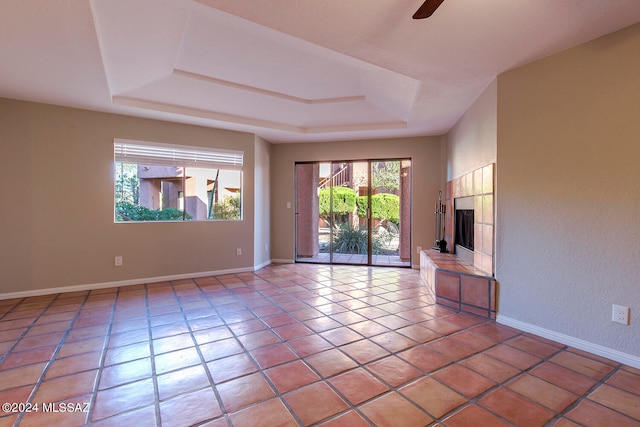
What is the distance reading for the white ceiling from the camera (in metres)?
1.93

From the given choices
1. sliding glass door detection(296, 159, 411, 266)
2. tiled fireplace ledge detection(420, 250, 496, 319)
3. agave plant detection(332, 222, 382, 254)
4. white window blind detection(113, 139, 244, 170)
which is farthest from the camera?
agave plant detection(332, 222, 382, 254)

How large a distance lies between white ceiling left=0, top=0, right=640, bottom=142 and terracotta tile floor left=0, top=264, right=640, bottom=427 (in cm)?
232

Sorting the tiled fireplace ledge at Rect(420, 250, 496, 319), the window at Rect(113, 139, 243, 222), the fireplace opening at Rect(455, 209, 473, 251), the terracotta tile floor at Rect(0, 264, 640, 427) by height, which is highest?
the window at Rect(113, 139, 243, 222)

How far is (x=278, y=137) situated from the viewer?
5.20 m

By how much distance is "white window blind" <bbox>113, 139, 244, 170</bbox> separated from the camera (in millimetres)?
4023

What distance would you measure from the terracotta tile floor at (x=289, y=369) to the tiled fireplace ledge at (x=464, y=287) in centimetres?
15

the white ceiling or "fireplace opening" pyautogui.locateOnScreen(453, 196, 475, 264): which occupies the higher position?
the white ceiling

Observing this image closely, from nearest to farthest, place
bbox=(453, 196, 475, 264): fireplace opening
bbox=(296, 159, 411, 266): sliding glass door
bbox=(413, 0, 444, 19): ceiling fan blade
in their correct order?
bbox=(413, 0, 444, 19): ceiling fan blade
bbox=(453, 196, 475, 264): fireplace opening
bbox=(296, 159, 411, 266): sliding glass door

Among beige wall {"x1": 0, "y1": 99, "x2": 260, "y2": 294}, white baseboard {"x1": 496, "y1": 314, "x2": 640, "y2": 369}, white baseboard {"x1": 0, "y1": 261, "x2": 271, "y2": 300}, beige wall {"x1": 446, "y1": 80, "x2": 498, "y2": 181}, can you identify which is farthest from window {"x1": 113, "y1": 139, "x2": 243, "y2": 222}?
white baseboard {"x1": 496, "y1": 314, "x2": 640, "y2": 369}

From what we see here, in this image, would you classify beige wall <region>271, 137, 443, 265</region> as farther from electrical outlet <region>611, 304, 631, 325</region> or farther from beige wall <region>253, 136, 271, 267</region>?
electrical outlet <region>611, 304, 631, 325</region>

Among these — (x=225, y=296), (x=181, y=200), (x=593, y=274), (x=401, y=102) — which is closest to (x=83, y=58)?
(x=181, y=200)

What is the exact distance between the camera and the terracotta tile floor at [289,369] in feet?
5.08

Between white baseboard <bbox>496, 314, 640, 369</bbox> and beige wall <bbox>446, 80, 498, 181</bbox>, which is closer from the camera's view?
white baseboard <bbox>496, 314, 640, 369</bbox>

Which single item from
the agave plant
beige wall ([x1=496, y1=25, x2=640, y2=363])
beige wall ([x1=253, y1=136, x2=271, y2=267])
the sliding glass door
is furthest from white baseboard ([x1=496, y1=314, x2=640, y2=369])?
beige wall ([x1=253, y1=136, x2=271, y2=267])
